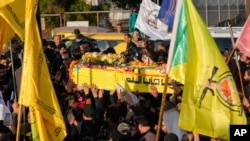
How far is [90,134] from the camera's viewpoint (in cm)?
1055

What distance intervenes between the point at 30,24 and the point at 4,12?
33.8 inches

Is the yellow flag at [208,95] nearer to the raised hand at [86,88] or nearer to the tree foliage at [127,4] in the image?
the raised hand at [86,88]

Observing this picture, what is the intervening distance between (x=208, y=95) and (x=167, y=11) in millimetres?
6586

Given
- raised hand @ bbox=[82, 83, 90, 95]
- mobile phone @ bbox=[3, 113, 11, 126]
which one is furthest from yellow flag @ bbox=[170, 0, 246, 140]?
raised hand @ bbox=[82, 83, 90, 95]

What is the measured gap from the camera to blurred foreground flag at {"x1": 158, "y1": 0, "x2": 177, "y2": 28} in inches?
571

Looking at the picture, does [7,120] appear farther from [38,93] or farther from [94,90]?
[38,93]

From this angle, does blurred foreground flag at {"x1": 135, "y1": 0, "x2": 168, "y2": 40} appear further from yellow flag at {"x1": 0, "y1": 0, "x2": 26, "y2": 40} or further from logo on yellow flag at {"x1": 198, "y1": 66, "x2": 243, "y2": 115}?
logo on yellow flag at {"x1": 198, "y1": 66, "x2": 243, "y2": 115}

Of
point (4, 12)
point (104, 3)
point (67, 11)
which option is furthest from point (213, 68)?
point (104, 3)

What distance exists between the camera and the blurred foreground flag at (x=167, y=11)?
14.5 m

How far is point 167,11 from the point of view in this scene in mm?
14633

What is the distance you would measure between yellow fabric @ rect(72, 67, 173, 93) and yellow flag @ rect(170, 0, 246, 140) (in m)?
4.14

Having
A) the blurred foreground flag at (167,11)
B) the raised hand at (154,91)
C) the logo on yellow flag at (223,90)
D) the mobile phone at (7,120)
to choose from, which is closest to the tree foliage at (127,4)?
the blurred foreground flag at (167,11)

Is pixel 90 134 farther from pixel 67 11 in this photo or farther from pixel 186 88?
pixel 67 11

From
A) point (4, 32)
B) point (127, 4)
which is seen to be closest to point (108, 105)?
point (4, 32)
